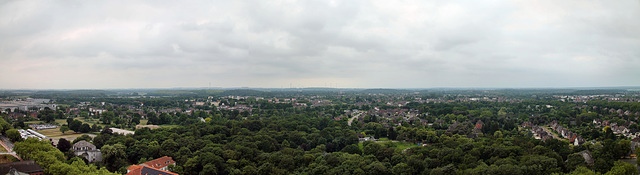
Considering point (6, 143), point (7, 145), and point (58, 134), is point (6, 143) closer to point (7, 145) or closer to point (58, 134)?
point (7, 145)

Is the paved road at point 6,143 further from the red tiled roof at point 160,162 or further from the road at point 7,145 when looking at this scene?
the red tiled roof at point 160,162

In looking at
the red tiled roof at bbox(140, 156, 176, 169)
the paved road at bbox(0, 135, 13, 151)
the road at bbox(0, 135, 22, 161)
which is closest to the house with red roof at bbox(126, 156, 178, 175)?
the red tiled roof at bbox(140, 156, 176, 169)

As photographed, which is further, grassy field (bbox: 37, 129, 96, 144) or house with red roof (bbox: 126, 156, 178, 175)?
grassy field (bbox: 37, 129, 96, 144)

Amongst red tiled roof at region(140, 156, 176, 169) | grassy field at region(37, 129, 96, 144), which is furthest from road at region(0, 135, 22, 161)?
red tiled roof at region(140, 156, 176, 169)

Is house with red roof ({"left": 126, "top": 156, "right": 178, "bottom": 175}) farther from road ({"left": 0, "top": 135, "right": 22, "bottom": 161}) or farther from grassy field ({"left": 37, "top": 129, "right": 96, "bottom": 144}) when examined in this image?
grassy field ({"left": 37, "top": 129, "right": 96, "bottom": 144})

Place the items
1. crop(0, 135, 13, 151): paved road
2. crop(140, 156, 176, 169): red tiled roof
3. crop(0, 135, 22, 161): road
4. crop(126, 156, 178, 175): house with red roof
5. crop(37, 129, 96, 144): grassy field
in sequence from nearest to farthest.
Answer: crop(126, 156, 178, 175): house with red roof → crop(140, 156, 176, 169): red tiled roof → crop(0, 135, 22, 161): road → crop(0, 135, 13, 151): paved road → crop(37, 129, 96, 144): grassy field

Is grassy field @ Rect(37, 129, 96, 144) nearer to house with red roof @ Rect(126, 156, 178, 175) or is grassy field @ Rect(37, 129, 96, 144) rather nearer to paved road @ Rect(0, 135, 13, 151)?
paved road @ Rect(0, 135, 13, 151)

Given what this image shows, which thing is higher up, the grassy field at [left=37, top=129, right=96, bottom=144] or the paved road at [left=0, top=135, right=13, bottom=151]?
the paved road at [left=0, top=135, right=13, bottom=151]

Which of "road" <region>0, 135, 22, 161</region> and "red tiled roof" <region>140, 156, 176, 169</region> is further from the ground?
"road" <region>0, 135, 22, 161</region>

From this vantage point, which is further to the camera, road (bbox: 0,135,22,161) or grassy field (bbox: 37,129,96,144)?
grassy field (bbox: 37,129,96,144)

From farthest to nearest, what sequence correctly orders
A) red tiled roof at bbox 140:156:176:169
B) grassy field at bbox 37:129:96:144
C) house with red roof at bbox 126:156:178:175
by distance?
1. grassy field at bbox 37:129:96:144
2. red tiled roof at bbox 140:156:176:169
3. house with red roof at bbox 126:156:178:175

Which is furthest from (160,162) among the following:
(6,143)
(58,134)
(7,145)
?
(58,134)

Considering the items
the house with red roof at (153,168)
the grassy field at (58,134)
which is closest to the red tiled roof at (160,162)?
the house with red roof at (153,168)

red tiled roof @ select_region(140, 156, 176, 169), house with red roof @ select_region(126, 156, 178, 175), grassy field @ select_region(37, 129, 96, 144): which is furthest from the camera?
grassy field @ select_region(37, 129, 96, 144)
